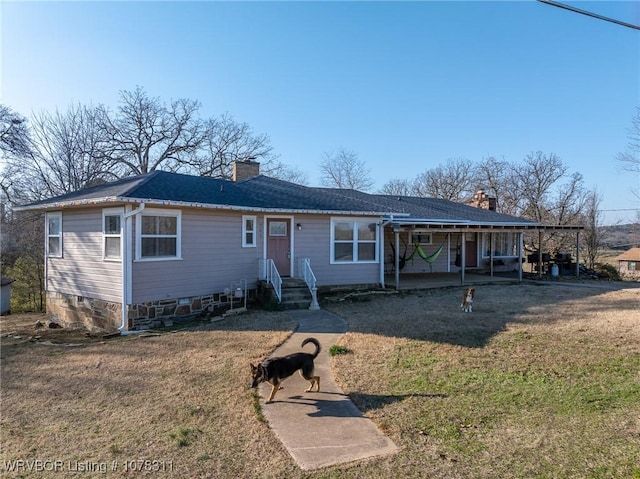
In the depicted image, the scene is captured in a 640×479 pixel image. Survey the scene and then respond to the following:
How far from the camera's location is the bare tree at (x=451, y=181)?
3697 centimetres

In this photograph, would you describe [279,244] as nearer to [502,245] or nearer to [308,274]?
[308,274]

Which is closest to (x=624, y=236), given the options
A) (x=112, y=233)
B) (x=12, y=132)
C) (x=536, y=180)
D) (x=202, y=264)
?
(x=536, y=180)

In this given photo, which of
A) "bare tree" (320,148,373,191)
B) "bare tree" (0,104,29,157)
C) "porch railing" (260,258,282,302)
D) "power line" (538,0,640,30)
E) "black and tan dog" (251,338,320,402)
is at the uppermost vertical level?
"bare tree" (320,148,373,191)

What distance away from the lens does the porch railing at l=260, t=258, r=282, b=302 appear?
10289 millimetres

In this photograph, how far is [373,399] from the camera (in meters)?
4.43

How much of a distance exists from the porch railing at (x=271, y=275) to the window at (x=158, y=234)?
249 cm

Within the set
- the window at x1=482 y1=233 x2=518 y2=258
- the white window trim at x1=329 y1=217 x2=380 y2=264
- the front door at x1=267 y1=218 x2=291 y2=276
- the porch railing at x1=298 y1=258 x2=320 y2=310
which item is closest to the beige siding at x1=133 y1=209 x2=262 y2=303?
the front door at x1=267 y1=218 x2=291 y2=276

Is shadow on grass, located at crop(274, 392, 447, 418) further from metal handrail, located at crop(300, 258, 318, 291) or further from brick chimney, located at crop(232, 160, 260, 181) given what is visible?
brick chimney, located at crop(232, 160, 260, 181)

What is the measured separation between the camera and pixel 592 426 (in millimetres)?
3699

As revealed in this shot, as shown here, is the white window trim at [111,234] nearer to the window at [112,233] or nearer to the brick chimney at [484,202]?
the window at [112,233]

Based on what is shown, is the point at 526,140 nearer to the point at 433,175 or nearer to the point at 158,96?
the point at 433,175

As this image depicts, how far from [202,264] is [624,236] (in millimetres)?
37131

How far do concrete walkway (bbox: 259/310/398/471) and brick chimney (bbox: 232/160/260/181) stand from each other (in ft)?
36.4

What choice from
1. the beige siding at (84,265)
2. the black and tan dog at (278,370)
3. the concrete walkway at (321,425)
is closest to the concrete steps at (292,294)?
the beige siding at (84,265)
